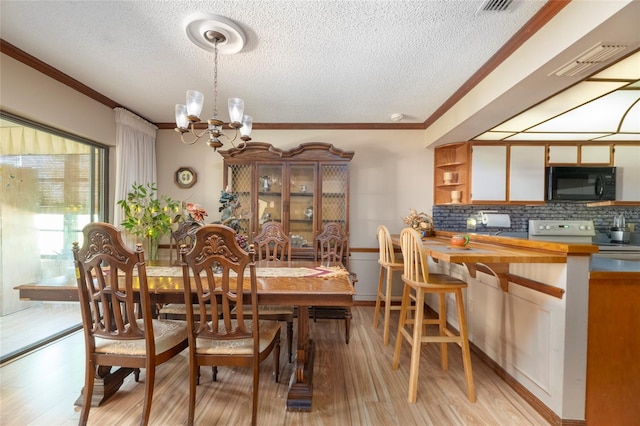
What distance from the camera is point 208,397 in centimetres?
175

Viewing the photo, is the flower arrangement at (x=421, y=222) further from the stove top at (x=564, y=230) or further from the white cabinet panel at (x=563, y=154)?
the white cabinet panel at (x=563, y=154)

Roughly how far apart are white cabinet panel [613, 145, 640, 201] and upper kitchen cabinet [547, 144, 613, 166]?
0.10 meters

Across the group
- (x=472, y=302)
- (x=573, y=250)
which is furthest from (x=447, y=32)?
(x=472, y=302)

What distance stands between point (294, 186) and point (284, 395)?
88.7 inches

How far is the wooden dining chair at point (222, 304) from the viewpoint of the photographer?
1.38 metres

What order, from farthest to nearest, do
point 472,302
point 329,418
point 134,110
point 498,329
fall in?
point 134,110 → point 472,302 → point 498,329 → point 329,418

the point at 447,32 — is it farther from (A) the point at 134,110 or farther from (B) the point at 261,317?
(A) the point at 134,110

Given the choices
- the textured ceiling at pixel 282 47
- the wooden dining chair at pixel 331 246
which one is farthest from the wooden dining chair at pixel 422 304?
the textured ceiling at pixel 282 47

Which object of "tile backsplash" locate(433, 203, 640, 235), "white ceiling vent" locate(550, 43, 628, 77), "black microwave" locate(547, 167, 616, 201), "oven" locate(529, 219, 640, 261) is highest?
"white ceiling vent" locate(550, 43, 628, 77)

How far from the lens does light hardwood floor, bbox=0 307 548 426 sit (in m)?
1.58

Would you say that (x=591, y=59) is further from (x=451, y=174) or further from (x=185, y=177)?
(x=185, y=177)

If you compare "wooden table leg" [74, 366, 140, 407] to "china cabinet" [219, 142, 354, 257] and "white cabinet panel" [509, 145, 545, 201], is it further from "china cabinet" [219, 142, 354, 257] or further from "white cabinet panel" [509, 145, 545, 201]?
"white cabinet panel" [509, 145, 545, 201]

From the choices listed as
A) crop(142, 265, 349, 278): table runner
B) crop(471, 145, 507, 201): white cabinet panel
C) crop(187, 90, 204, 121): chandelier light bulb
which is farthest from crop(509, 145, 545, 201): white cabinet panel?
crop(187, 90, 204, 121): chandelier light bulb

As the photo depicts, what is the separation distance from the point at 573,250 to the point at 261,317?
2.02 meters
